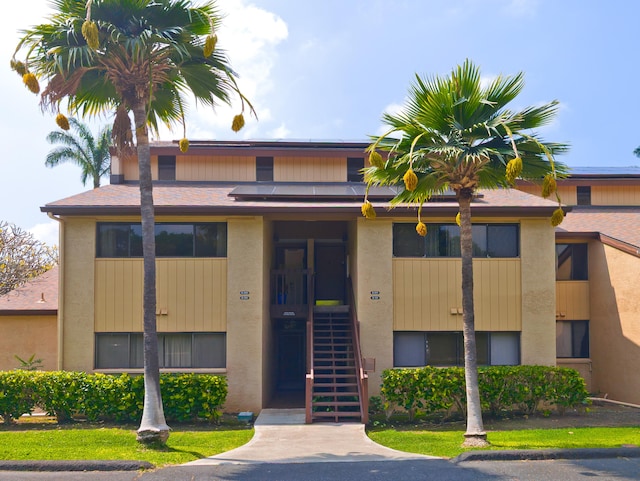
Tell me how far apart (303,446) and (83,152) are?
3146 centimetres

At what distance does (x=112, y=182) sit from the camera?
20766 mm

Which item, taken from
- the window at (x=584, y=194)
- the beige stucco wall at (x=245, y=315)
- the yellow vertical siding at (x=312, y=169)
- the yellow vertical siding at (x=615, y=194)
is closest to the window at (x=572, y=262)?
the window at (x=584, y=194)

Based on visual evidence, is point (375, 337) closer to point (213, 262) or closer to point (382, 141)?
point (213, 262)

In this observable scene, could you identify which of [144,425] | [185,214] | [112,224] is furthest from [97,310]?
[144,425]

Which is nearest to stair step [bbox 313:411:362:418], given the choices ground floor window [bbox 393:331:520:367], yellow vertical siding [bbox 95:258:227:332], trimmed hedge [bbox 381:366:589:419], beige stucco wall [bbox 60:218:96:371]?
trimmed hedge [bbox 381:366:589:419]

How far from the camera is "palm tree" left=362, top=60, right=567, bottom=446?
11906 millimetres

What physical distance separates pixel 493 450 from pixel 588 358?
9.83 metres

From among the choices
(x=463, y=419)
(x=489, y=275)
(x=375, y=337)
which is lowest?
(x=463, y=419)

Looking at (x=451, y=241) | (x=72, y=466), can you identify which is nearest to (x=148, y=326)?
(x=72, y=466)

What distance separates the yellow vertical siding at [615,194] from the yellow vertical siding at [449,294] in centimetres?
912

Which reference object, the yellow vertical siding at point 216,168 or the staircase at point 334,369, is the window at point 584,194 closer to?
the staircase at point 334,369

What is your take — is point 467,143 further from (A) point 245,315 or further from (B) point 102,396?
(B) point 102,396

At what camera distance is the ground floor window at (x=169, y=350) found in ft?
54.1

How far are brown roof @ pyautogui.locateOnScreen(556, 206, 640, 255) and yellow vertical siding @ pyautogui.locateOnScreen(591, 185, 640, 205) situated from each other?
0.38 meters
